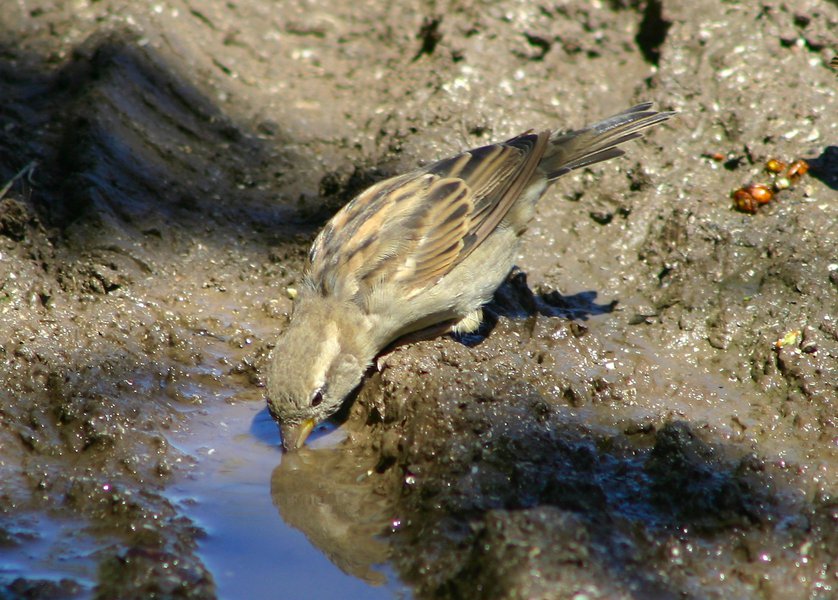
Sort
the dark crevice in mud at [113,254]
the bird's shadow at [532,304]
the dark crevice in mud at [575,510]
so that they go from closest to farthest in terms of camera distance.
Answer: the dark crevice in mud at [575,510] → the dark crevice in mud at [113,254] → the bird's shadow at [532,304]

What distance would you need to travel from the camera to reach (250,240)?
254 inches

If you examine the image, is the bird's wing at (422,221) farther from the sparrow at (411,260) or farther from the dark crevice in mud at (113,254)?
the dark crevice in mud at (113,254)

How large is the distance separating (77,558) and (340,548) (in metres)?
1.14

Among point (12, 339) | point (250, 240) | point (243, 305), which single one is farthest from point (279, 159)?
point (12, 339)

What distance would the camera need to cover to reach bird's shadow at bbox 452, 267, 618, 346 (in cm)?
594

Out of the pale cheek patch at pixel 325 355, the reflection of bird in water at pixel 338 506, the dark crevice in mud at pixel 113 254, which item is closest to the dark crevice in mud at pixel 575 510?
the reflection of bird in water at pixel 338 506

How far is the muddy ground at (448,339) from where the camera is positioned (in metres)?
4.19

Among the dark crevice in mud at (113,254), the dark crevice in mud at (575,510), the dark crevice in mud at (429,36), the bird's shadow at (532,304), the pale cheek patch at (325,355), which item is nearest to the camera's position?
the dark crevice in mud at (575,510)

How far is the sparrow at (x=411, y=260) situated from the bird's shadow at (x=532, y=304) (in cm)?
19

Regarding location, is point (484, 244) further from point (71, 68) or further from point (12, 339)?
point (71, 68)

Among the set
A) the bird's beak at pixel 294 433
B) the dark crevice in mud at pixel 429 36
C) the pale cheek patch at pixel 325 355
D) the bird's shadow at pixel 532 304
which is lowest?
the bird's shadow at pixel 532 304

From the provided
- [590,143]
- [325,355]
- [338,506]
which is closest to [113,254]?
[325,355]

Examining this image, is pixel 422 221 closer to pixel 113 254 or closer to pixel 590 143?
pixel 590 143

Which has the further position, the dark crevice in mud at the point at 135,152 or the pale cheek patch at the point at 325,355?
the dark crevice in mud at the point at 135,152
